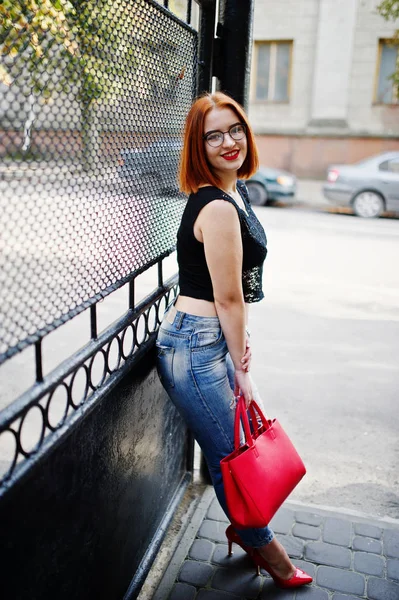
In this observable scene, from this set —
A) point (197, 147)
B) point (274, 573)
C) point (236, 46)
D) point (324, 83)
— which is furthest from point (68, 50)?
point (324, 83)

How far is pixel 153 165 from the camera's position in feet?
7.61

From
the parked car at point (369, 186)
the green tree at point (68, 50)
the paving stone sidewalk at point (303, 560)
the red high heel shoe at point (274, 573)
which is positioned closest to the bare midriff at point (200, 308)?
the green tree at point (68, 50)

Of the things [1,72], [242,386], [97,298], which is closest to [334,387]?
[242,386]

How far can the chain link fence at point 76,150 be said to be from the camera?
4.40ft

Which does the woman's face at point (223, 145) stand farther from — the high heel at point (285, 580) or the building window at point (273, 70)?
the building window at point (273, 70)

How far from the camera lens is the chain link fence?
1341mm

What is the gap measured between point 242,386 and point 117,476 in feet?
1.92

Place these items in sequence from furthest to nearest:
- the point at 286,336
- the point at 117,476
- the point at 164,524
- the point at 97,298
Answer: the point at 286,336, the point at 164,524, the point at 117,476, the point at 97,298

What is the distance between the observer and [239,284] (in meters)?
2.15

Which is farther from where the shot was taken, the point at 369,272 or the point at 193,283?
the point at 369,272

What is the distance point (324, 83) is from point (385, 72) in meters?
1.97

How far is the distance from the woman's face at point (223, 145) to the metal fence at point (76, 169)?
22 centimetres

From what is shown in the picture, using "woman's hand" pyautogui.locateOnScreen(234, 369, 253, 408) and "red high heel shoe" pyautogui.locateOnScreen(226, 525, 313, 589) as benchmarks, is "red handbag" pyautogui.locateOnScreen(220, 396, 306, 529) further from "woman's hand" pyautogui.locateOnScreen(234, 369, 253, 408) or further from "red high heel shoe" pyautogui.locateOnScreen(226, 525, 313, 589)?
"red high heel shoe" pyautogui.locateOnScreen(226, 525, 313, 589)

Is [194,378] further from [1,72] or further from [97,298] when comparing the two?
[1,72]
